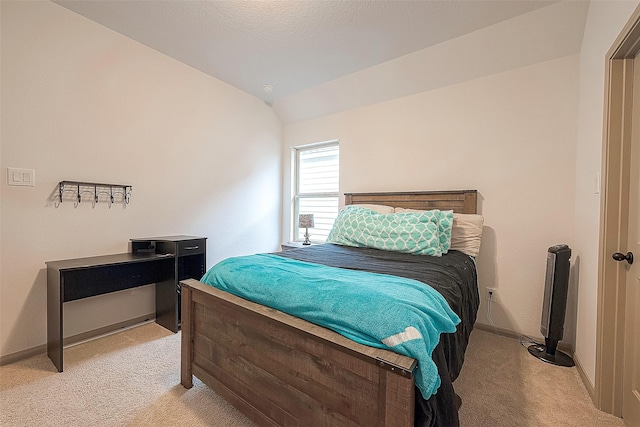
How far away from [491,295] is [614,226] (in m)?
1.20

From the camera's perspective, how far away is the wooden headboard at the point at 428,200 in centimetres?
249

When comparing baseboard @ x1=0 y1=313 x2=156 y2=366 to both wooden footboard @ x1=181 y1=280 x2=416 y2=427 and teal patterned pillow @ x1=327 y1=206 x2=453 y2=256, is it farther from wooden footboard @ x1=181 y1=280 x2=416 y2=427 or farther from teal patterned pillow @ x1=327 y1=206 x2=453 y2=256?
teal patterned pillow @ x1=327 y1=206 x2=453 y2=256

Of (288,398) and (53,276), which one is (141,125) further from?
(288,398)

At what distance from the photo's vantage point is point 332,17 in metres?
2.11

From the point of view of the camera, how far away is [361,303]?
997mm

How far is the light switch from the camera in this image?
6.05ft

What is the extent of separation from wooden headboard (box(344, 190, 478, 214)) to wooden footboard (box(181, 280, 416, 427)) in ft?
6.74

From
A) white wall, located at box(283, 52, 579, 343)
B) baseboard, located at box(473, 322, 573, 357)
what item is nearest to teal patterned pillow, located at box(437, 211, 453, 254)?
white wall, located at box(283, 52, 579, 343)

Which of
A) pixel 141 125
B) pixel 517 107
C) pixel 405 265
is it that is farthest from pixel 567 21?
pixel 141 125

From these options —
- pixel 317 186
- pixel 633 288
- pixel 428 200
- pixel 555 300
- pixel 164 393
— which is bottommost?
pixel 164 393

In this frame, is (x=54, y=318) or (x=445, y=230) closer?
(x=54, y=318)

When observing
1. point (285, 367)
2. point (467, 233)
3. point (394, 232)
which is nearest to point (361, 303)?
point (285, 367)

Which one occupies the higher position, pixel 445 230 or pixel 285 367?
pixel 445 230

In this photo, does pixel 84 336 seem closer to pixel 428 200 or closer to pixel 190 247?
pixel 190 247
